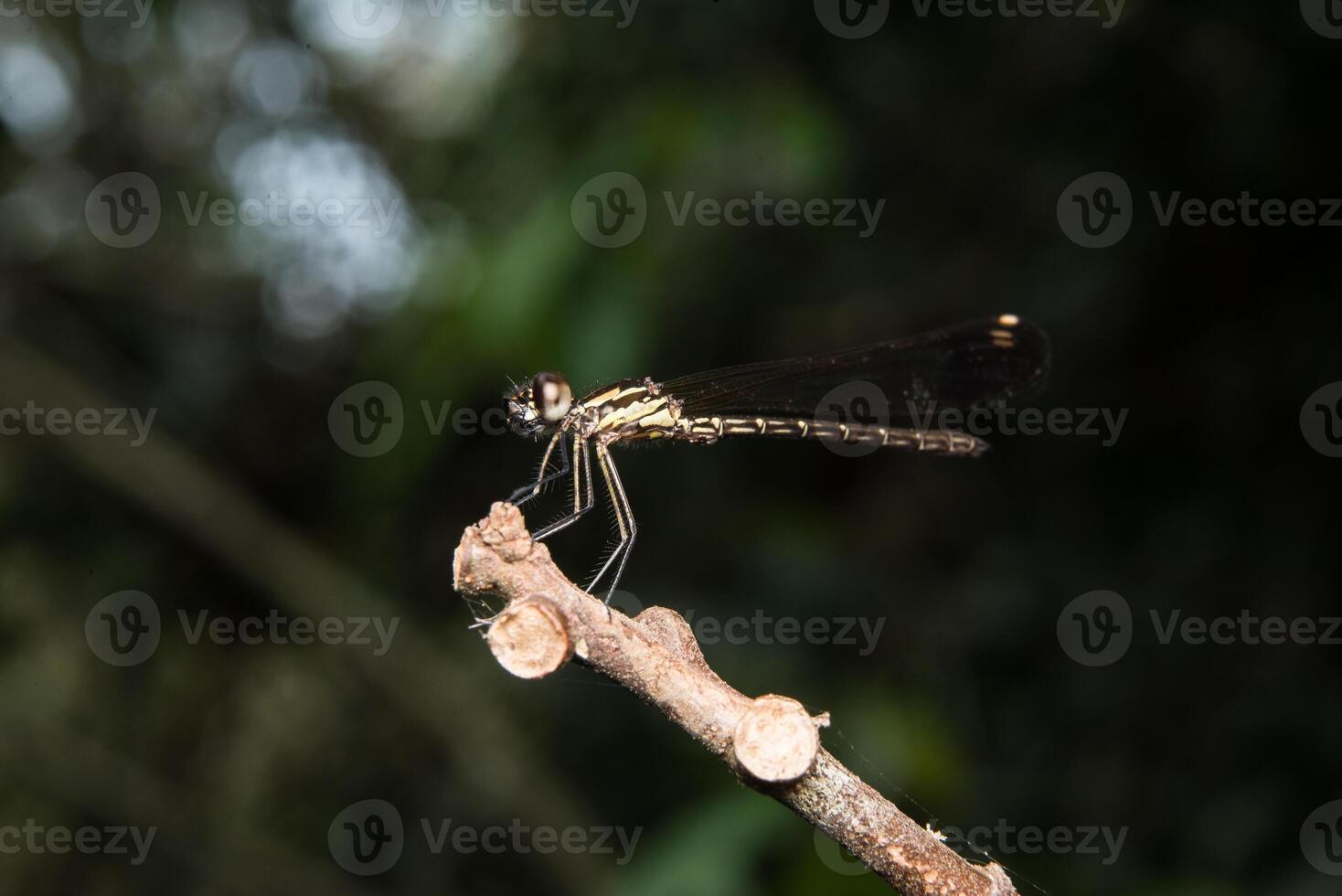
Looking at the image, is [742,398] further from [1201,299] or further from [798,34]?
[1201,299]

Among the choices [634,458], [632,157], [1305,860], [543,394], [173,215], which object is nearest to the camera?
[543,394]

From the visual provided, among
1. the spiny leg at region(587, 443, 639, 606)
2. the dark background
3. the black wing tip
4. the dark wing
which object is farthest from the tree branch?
the black wing tip

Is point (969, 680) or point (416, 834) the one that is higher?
point (969, 680)

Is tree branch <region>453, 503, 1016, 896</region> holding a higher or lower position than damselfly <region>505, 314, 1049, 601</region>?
lower

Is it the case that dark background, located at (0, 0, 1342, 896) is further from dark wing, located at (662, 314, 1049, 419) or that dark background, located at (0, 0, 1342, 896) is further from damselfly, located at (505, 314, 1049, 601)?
dark wing, located at (662, 314, 1049, 419)

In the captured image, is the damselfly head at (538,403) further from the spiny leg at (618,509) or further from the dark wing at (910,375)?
the dark wing at (910,375)

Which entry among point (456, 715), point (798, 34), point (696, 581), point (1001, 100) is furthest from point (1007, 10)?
point (456, 715)
